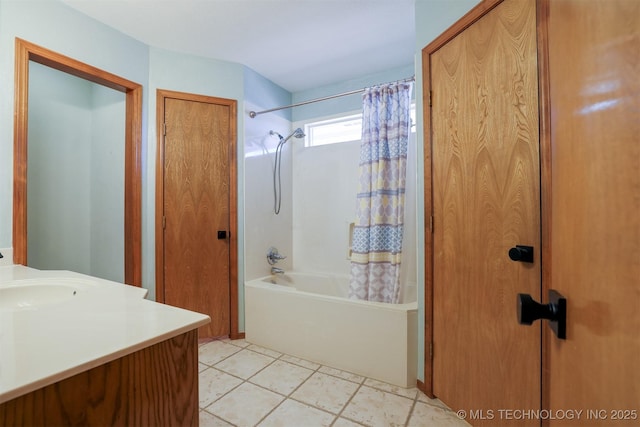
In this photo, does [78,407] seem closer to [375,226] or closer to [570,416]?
[570,416]

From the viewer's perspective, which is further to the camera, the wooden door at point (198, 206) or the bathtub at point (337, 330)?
the wooden door at point (198, 206)

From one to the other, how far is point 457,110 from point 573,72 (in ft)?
3.41

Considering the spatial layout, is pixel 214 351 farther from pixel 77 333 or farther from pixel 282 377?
pixel 77 333

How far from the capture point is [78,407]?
51 centimetres

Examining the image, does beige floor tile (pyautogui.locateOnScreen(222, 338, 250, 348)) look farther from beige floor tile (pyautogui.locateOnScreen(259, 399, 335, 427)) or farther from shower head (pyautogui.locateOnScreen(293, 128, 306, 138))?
shower head (pyautogui.locateOnScreen(293, 128, 306, 138))

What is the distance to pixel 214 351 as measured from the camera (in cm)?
220

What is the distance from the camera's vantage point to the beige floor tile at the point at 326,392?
157cm

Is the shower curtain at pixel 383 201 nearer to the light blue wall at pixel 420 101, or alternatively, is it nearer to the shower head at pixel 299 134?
the light blue wall at pixel 420 101

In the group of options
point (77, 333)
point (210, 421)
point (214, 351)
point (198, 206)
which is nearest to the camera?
point (77, 333)

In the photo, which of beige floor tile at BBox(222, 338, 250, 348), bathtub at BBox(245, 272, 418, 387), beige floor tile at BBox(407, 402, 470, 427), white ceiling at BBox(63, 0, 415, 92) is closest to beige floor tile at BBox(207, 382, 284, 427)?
bathtub at BBox(245, 272, 418, 387)

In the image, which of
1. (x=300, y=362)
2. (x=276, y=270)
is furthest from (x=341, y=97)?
(x=300, y=362)

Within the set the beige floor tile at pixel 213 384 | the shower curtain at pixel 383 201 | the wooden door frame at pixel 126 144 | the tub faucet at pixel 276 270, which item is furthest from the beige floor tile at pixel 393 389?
the wooden door frame at pixel 126 144

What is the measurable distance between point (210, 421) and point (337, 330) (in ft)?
2.97

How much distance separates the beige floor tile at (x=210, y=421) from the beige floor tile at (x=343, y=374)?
718 millimetres
